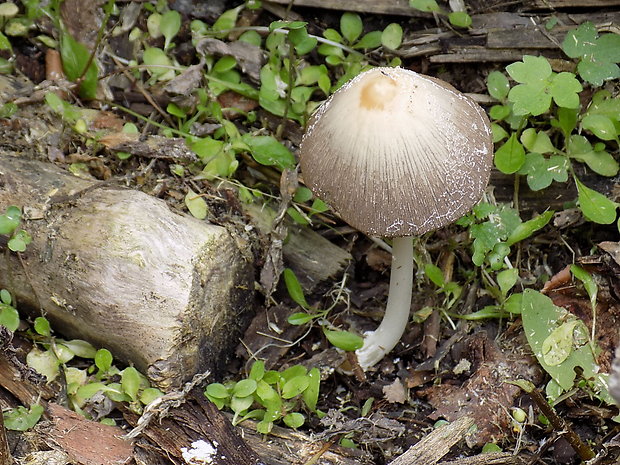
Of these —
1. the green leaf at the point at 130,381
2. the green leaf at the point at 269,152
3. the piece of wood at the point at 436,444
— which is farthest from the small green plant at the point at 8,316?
the piece of wood at the point at 436,444

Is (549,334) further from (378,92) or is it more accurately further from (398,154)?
(378,92)

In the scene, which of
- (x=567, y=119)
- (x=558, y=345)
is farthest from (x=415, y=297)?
(x=567, y=119)

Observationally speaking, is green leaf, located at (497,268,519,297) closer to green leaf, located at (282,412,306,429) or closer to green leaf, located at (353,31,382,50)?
green leaf, located at (282,412,306,429)

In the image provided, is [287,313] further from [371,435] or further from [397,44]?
[397,44]

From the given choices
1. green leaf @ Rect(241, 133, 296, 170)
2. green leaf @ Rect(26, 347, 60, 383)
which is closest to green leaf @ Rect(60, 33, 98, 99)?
green leaf @ Rect(241, 133, 296, 170)

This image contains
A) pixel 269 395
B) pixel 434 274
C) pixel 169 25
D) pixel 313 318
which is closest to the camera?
pixel 269 395

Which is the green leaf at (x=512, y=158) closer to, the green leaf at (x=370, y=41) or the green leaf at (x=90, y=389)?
the green leaf at (x=370, y=41)

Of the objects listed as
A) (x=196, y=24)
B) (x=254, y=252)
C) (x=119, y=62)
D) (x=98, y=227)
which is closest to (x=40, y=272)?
(x=98, y=227)
